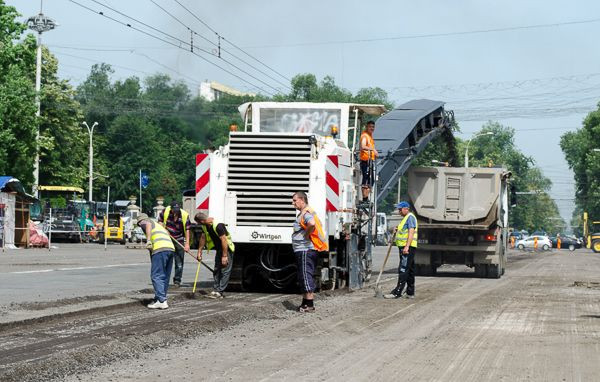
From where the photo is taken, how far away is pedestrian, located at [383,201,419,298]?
20297 millimetres

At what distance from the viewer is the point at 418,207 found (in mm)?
30250

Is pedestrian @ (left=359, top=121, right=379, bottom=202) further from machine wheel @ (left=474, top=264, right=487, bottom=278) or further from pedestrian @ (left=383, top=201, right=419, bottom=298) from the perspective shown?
Answer: machine wheel @ (left=474, top=264, right=487, bottom=278)

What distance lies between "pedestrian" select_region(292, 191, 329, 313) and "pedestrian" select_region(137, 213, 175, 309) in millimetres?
1964

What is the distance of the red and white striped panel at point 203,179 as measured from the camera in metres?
19.4

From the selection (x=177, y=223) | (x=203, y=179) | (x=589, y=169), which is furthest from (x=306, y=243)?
(x=589, y=169)

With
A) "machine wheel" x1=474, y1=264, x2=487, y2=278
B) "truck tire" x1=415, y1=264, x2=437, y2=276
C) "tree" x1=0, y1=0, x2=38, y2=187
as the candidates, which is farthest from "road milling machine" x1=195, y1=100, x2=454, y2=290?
"tree" x1=0, y1=0, x2=38, y2=187

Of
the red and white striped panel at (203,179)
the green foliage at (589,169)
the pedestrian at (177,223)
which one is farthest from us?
the green foliage at (589,169)

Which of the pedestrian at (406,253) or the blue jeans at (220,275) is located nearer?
the blue jeans at (220,275)

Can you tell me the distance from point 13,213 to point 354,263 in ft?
87.2

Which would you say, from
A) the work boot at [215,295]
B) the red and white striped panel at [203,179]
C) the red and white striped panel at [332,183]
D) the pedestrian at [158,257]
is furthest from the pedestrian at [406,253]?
the pedestrian at [158,257]

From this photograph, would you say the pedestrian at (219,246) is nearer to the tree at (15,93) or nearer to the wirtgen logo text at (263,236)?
the wirtgen logo text at (263,236)

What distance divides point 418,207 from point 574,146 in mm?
116148

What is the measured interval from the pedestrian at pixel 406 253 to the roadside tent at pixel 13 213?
26739 mm

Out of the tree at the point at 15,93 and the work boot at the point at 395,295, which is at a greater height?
the tree at the point at 15,93
